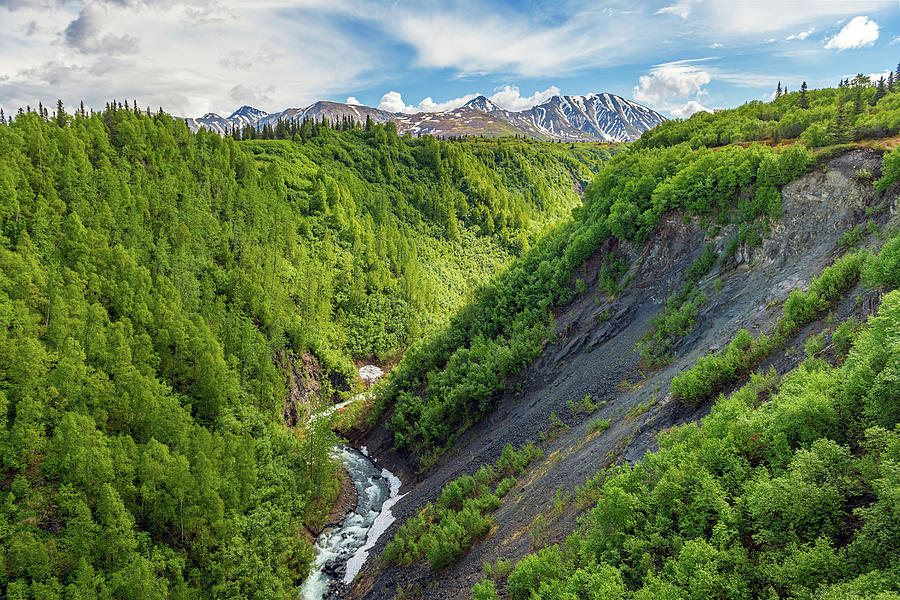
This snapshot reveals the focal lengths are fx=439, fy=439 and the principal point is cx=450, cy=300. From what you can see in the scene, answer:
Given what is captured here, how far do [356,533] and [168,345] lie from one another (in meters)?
27.9

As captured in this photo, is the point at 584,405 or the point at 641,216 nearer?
the point at 584,405

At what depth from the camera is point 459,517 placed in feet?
89.7

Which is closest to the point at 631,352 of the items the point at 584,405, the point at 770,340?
the point at 584,405

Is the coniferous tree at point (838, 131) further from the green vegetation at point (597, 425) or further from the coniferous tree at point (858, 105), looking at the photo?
the green vegetation at point (597, 425)

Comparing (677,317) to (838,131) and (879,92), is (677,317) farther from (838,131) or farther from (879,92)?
(879,92)

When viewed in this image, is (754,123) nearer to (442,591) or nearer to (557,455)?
(557,455)

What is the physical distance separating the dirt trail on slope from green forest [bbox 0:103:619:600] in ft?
44.9

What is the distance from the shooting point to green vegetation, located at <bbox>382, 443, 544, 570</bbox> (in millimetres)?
25969

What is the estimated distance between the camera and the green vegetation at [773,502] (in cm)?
900

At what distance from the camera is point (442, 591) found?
24.2 metres

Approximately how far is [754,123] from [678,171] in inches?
295

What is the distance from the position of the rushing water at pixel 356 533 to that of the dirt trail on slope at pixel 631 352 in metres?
3.53

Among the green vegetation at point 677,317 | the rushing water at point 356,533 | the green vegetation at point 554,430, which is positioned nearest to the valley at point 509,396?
the green vegetation at point 677,317

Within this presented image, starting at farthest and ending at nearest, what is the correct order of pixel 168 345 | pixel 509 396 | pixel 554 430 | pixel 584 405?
pixel 168 345 < pixel 509 396 < pixel 554 430 < pixel 584 405
